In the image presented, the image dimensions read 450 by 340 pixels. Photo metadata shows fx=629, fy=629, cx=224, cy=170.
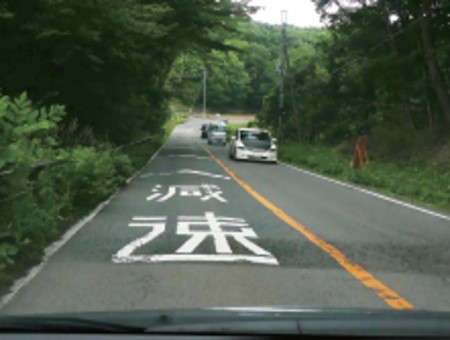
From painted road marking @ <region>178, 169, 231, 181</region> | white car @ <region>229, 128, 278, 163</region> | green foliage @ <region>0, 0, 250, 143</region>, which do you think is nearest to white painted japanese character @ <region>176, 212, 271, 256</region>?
green foliage @ <region>0, 0, 250, 143</region>

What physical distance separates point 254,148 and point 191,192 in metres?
15.7

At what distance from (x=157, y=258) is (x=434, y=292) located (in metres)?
3.12

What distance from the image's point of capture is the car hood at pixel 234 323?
2814mm

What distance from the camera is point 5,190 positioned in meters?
6.31

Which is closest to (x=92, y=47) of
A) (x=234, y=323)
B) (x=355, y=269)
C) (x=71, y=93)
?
(x=71, y=93)

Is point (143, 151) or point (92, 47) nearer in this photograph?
point (92, 47)

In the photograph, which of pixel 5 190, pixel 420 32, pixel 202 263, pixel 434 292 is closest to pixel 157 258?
pixel 202 263

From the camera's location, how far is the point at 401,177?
22609 mm

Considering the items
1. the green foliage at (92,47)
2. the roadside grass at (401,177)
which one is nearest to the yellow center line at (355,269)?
the roadside grass at (401,177)

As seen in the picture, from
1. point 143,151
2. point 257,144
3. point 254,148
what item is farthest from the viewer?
point 143,151

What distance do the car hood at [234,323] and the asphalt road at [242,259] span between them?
2.22 meters

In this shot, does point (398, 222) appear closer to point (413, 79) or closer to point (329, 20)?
point (413, 79)

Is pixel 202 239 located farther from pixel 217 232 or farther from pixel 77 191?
pixel 77 191

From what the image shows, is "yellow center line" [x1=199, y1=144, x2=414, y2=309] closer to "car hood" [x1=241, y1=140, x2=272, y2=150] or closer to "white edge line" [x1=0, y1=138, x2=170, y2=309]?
"white edge line" [x1=0, y1=138, x2=170, y2=309]
